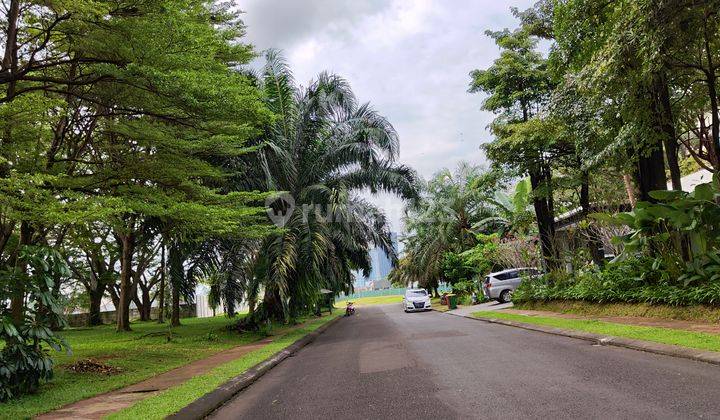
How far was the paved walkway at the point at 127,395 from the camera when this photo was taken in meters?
6.53

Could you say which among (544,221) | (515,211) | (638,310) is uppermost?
(515,211)

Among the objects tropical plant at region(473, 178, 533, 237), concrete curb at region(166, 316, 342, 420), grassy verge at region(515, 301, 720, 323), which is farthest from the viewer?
tropical plant at region(473, 178, 533, 237)

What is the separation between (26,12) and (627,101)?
1331 cm

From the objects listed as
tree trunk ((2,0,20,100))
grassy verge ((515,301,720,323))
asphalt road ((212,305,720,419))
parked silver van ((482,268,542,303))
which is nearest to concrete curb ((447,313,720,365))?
asphalt road ((212,305,720,419))

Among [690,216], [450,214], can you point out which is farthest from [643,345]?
[450,214]

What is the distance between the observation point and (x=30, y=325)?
7805mm

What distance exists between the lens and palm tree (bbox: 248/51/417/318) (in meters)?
18.2

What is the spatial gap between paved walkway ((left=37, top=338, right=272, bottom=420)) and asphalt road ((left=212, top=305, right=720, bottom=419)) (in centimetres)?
144

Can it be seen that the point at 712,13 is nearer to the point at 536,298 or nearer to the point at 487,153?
the point at 487,153

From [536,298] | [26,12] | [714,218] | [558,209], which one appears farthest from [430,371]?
[558,209]

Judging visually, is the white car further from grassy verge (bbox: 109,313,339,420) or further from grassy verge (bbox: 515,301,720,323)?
grassy verge (bbox: 109,313,339,420)

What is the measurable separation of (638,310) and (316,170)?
11801 millimetres

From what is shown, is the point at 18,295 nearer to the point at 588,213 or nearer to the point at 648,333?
the point at 648,333

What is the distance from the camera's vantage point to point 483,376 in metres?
6.95
